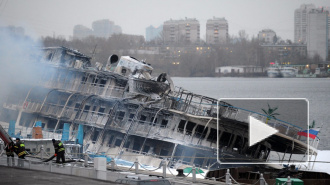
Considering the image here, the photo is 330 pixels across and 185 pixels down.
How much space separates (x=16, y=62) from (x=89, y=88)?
1029cm

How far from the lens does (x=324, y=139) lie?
68500 millimetres

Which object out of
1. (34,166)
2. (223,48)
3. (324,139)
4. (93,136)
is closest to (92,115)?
(93,136)

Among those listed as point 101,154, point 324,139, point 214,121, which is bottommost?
point 324,139

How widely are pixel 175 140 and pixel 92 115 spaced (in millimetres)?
7308

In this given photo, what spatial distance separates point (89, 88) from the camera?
3944 centimetres

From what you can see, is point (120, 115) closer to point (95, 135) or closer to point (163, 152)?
point (95, 135)

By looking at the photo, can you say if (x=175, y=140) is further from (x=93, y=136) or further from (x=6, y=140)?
(x=6, y=140)

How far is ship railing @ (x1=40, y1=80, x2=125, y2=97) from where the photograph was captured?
38625 mm

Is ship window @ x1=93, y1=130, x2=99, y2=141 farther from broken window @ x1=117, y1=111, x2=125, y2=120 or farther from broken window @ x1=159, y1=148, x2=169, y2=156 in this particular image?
broken window @ x1=159, y1=148, x2=169, y2=156

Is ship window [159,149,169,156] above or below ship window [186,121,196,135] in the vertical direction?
below

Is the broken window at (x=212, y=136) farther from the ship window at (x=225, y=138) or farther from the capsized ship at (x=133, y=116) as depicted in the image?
the ship window at (x=225, y=138)

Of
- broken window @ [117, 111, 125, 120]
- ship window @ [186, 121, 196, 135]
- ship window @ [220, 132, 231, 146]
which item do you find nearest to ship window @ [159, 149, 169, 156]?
ship window @ [186, 121, 196, 135]

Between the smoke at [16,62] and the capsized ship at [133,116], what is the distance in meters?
0.77

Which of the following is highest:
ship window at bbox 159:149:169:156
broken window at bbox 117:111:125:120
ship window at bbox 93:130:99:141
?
broken window at bbox 117:111:125:120
